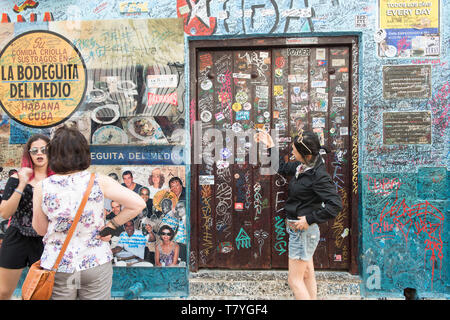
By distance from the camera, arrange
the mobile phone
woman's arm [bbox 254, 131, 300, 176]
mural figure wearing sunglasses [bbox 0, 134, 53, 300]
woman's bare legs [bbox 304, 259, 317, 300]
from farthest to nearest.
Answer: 1. woman's arm [bbox 254, 131, 300, 176]
2. woman's bare legs [bbox 304, 259, 317, 300]
3. mural figure wearing sunglasses [bbox 0, 134, 53, 300]
4. the mobile phone

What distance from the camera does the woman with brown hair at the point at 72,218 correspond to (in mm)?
2016

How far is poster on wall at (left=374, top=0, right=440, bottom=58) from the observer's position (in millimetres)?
3586

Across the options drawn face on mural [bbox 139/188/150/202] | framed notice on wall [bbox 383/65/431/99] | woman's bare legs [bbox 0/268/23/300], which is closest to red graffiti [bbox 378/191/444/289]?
framed notice on wall [bbox 383/65/431/99]

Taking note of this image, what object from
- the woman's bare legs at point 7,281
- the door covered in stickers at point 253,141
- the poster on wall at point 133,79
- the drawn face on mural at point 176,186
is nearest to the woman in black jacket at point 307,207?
the door covered in stickers at point 253,141

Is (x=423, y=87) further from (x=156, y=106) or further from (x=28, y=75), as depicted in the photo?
(x=28, y=75)

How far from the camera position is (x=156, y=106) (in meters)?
3.74

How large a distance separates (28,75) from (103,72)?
0.91 metres

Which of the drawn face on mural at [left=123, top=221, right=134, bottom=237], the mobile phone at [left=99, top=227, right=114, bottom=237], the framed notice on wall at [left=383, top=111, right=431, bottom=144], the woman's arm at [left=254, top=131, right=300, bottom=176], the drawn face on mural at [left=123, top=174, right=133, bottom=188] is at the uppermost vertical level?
the framed notice on wall at [left=383, top=111, right=431, bottom=144]

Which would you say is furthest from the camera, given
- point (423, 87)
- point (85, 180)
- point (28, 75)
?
point (28, 75)

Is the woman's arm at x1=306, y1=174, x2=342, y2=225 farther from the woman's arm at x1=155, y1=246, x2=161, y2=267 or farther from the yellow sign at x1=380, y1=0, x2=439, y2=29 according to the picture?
the yellow sign at x1=380, y1=0, x2=439, y2=29

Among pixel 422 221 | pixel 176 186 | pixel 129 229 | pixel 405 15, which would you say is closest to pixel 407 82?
pixel 405 15

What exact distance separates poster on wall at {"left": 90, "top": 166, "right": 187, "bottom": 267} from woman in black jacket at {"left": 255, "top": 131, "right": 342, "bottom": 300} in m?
1.38

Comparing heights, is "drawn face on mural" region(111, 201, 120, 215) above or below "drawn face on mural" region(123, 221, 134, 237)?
above

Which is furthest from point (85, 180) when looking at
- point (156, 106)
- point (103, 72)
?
point (103, 72)
